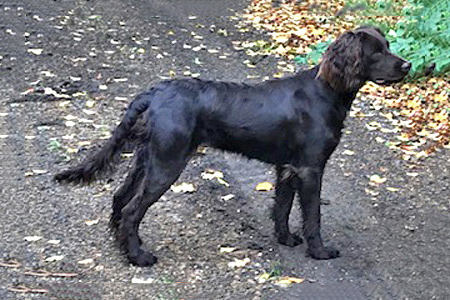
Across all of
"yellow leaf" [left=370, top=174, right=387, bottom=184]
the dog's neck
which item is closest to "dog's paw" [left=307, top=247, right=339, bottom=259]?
the dog's neck

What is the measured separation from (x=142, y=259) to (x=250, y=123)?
48.7 inches

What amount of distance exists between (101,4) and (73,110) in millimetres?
6573

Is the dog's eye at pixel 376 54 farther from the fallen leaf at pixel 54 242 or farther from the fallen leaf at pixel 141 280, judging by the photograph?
the fallen leaf at pixel 54 242

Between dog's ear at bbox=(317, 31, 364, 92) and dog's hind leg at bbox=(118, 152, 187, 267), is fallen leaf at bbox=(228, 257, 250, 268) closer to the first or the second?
dog's hind leg at bbox=(118, 152, 187, 267)

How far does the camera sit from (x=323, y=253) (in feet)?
18.1

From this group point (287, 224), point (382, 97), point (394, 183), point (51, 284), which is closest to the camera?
point (51, 284)

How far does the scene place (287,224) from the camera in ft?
18.9

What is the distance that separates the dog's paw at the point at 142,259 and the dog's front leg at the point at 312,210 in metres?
1.13

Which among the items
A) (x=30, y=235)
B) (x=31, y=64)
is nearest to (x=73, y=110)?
(x=31, y=64)

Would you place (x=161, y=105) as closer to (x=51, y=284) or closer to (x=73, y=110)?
(x=51, y=284)

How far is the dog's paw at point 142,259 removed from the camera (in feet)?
17.7

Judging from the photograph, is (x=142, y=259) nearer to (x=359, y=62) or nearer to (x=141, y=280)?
(x=141, y=280)

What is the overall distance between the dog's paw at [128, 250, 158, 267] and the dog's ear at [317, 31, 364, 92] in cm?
178

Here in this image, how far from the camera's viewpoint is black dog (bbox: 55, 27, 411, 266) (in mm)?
5188
